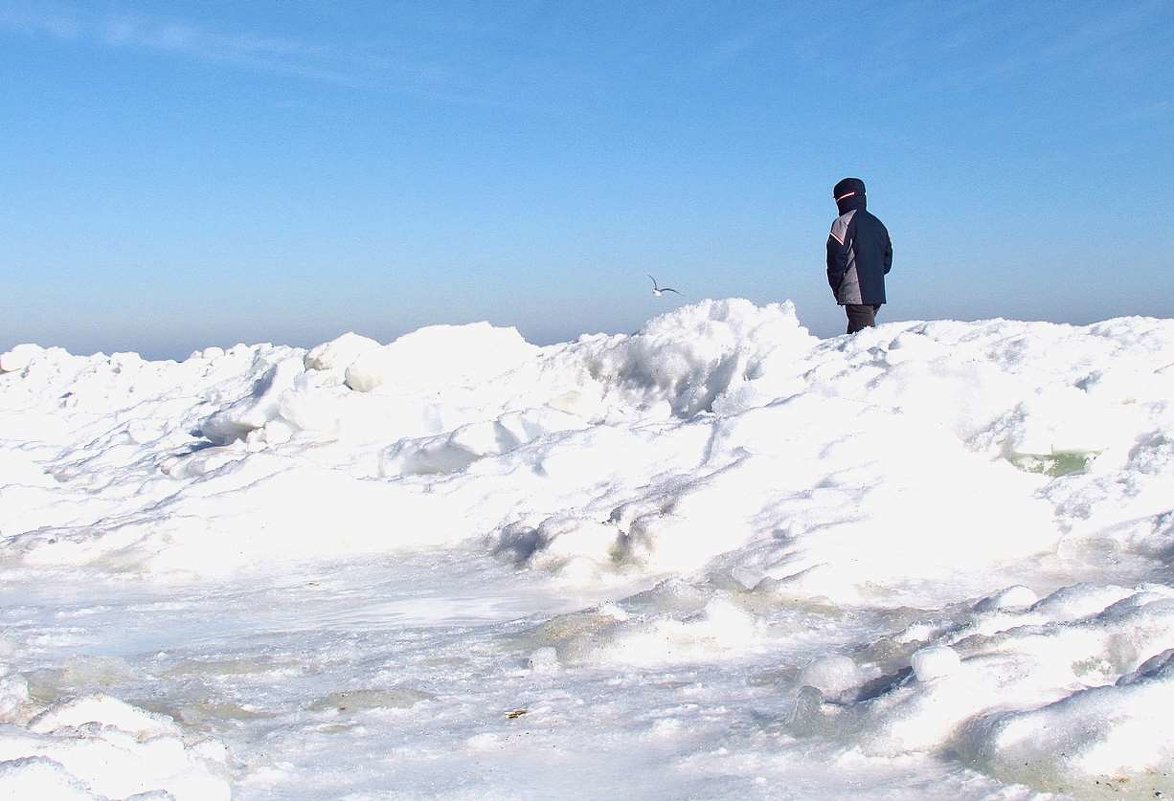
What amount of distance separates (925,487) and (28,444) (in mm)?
11051

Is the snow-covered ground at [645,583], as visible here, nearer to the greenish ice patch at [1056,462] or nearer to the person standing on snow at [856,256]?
the greenish ice patch at [1056,462]

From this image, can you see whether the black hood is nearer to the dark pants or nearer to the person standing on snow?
the person standing on snow

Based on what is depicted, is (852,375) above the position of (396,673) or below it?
above

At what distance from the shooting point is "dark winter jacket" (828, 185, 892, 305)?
902cm

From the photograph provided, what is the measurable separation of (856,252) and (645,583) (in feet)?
17.7

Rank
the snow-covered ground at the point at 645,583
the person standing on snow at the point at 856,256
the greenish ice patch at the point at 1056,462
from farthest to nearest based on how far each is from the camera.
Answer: the person standing on snow at the point at 856,256
the greenish ice patch at the point at 1056,462
the snow-covered ground at the point at 645,583

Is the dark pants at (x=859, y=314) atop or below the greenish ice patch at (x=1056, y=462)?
atop

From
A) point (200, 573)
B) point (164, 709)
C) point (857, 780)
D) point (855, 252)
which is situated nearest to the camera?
point (857, 780)

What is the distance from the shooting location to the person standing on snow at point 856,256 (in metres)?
9.02

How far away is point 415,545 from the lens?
556cm

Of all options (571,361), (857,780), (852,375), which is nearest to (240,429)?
(571,361)

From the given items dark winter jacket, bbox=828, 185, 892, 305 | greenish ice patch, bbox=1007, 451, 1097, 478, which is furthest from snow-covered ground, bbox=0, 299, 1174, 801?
dark winter jacket, bbox=828, 185, 892, 305

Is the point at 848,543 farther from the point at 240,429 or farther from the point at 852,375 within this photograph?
the point at 240,429

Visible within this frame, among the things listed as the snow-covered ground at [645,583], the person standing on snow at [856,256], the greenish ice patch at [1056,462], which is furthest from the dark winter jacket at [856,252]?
the greenish ice patch at [1056,462]
